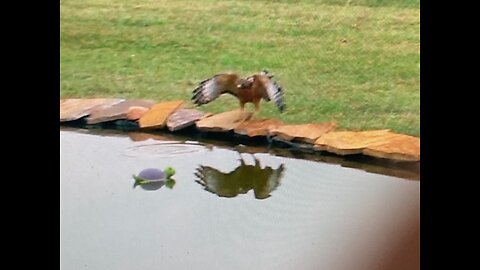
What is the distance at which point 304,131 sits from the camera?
44.1 inches

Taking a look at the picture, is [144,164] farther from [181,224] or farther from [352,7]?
[352,7]

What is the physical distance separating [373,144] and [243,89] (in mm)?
205

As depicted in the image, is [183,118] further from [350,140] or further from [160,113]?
[350,140]

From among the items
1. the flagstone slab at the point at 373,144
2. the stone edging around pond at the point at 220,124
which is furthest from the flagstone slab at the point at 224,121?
the flagstone slab at the point at 373,144

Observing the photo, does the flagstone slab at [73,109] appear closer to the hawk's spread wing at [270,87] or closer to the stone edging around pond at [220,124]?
the stone edging around pond at [220,124]

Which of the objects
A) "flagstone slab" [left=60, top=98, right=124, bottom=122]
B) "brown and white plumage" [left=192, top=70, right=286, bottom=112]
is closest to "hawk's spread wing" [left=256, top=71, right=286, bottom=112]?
"brown and white plumage" [left=192, top=70, right=286, bottom=112]

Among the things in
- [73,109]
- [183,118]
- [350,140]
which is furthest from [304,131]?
[73,109]

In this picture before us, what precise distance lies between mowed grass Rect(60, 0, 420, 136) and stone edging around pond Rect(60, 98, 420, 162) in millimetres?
11

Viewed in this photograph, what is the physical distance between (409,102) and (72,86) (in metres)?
0.49

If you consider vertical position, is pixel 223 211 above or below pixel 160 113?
below

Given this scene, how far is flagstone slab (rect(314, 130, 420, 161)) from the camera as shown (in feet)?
3.59

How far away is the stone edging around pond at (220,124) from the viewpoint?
111 centimetres

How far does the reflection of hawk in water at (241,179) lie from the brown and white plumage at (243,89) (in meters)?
0.09

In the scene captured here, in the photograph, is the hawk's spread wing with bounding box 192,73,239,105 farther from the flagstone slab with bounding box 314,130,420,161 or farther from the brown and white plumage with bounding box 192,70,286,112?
the flagstone slab with bounding box 314,130,420,161
